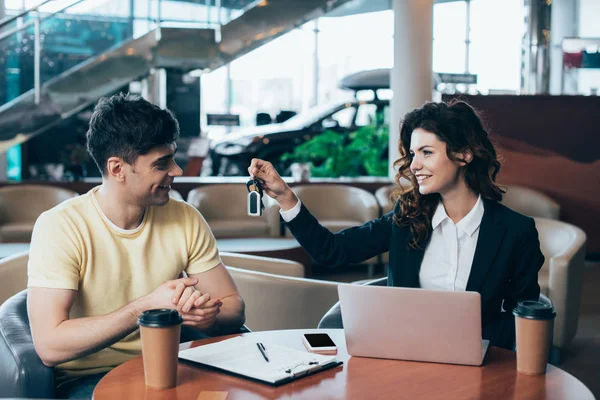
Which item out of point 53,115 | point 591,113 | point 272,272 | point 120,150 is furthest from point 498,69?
point 120,150

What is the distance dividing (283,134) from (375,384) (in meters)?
8.18

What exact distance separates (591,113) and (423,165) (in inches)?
187

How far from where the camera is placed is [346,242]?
2494mm

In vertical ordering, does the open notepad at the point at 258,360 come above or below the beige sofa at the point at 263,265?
above

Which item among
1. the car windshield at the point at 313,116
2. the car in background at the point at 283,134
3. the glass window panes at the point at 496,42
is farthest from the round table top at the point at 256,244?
the glass window panes at the point at 496,42

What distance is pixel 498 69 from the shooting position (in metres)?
12.7

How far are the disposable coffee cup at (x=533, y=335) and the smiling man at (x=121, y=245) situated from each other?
0.74 metres

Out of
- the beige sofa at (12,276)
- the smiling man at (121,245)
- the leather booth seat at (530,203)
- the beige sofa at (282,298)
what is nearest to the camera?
the smiling man at (121,245)

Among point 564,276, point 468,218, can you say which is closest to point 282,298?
point 468,218

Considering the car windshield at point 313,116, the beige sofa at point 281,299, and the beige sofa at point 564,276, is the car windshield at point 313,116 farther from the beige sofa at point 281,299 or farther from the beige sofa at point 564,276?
the beige sofa at point 281,299

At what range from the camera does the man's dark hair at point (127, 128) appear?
209 centimetres

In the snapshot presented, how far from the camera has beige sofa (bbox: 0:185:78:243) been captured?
20.7ft

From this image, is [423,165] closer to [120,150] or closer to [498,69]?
[120,150]

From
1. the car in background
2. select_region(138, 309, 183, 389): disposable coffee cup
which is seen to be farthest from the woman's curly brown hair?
the car in background
